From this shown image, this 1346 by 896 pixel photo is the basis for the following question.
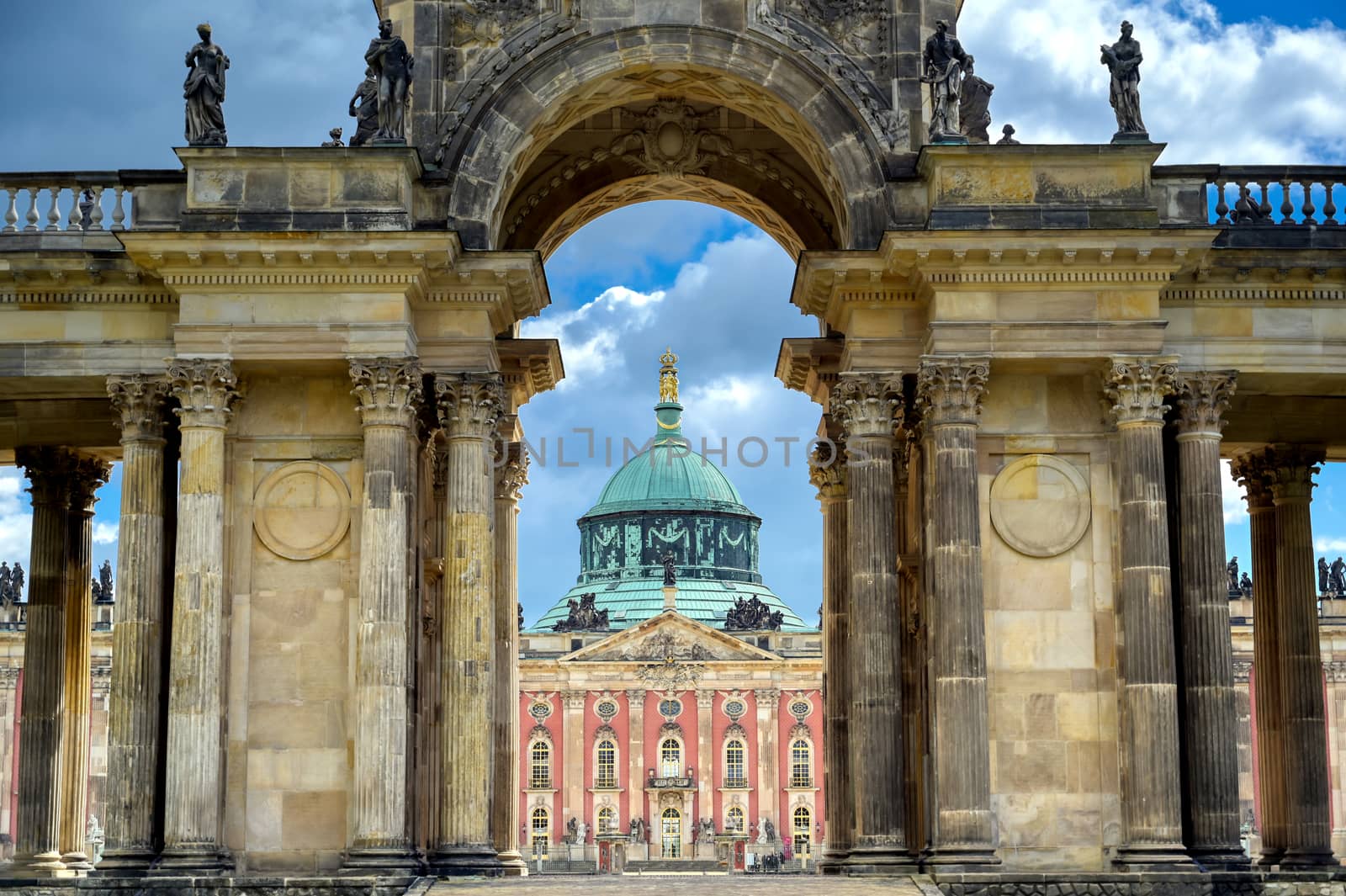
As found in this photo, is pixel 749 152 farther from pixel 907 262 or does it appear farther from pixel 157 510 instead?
pixel 157 510

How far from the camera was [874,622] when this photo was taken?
3753 centimetres

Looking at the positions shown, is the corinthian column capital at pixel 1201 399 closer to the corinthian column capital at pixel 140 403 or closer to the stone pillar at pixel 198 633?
the stone pillar at pixel 198 633

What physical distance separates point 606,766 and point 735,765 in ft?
29.4

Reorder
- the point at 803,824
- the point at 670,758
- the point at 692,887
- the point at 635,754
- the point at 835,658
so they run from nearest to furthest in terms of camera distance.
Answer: the point at 692,887 < the point at 835,658 < the point at 803,824 < the point at 635,754 < the point at 670,758

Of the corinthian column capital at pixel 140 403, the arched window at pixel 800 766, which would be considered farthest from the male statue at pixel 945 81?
the arched window at pixel 800 766

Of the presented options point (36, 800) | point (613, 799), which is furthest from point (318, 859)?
point (613, 799)

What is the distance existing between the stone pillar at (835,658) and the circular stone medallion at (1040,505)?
615 centimetres

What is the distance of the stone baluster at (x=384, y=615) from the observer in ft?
118

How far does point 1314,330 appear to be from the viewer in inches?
1524

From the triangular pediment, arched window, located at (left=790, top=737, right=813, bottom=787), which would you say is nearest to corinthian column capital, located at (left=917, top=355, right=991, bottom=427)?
arched window, located at (left=790, top=737, right=813, bottom=787)

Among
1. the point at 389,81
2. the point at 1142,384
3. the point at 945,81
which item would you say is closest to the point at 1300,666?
the point at 1142,384

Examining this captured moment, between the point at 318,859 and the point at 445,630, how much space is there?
4.49 metres

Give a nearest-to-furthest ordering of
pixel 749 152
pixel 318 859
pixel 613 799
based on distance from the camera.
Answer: pixel 318 859 < pixel 749 152 < pixel 613 799

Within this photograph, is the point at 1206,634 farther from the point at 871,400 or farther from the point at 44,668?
the point at 44,668
